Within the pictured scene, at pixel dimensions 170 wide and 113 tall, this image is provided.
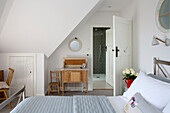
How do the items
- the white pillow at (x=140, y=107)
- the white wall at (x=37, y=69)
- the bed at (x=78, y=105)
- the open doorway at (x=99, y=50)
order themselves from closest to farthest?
the white pillow at (x=140, y=107)
the bed at (x=78, y=105)
the white wall at (x=37, y=69)
the open doorway at (x=99, y=50)

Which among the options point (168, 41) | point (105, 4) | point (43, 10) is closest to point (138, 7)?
point (105, 4)

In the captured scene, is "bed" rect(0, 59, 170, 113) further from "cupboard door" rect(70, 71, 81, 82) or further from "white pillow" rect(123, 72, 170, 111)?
"cupboard door" rect(70, 71, 81, 82)

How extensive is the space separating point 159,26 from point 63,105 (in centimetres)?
199

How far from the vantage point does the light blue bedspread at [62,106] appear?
4.66 feet

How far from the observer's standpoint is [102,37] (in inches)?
258

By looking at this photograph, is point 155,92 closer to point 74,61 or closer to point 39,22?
point 39,22

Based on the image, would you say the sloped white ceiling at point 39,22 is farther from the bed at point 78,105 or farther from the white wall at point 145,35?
the bed at point 78,105

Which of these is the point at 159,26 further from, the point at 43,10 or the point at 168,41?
the point at 43,10

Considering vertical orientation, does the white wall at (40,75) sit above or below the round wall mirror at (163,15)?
below

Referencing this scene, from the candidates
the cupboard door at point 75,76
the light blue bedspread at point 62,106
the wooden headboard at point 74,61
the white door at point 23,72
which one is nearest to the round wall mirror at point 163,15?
the light blue bedspread at point 62,106

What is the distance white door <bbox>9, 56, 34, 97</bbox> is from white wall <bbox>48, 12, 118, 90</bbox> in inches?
29.1

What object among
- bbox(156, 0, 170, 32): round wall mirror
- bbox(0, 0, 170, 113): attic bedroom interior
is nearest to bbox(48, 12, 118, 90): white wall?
bbox(0, 0, 170, 113): attic bedroom interior

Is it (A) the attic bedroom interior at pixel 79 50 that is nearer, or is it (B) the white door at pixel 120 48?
(A) the attic bedroom interior at pixel 79 50

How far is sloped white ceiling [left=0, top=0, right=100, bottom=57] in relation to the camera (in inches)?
105
